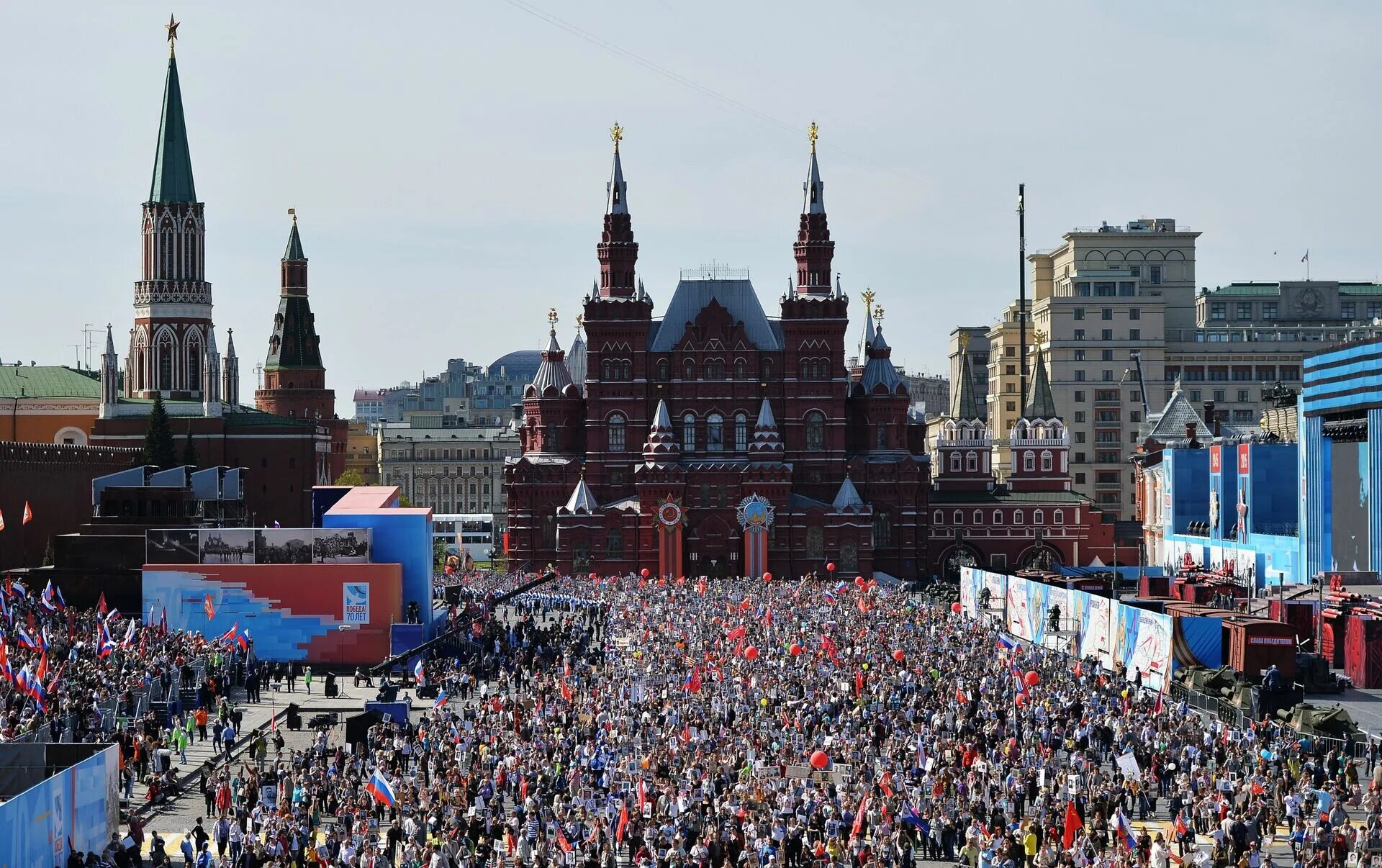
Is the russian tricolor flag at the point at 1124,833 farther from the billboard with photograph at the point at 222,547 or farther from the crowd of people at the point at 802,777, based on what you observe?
the billboard with photograph at the point at 222,547

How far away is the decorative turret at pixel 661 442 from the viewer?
4186 inches

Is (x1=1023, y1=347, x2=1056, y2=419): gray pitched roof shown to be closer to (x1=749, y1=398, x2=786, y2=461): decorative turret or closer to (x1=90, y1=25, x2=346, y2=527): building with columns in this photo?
(x1=749, y1=398, x2=786, y2=461): decorative turret

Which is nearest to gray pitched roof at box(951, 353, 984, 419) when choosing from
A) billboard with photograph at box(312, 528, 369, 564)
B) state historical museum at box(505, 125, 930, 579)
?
state historical museum at box(505, 125, 930, 579)

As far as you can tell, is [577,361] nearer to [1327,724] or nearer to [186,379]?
[186,379]

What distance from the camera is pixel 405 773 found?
39031mm

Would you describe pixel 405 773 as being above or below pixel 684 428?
below

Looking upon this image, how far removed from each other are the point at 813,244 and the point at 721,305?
6045mm

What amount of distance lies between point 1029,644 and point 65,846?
39867mm

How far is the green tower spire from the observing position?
12356 centimetres

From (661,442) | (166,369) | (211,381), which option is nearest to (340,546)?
(661,442)

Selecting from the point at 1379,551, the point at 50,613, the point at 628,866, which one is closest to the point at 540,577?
the point at 50,613

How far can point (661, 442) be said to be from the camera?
349 feet

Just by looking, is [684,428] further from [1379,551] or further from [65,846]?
[65,846]

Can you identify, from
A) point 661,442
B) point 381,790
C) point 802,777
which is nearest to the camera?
point 381,790
